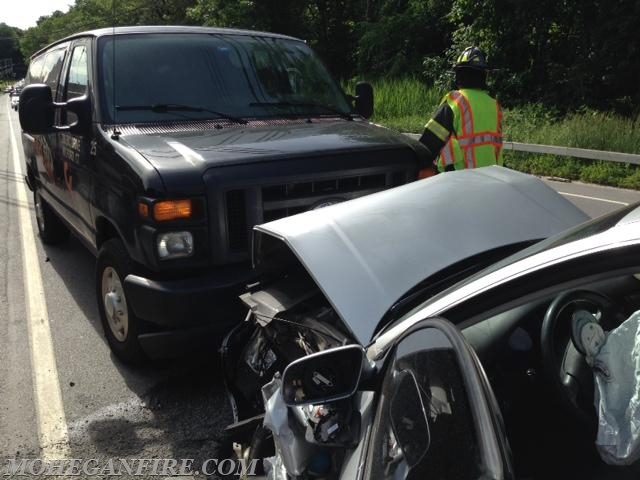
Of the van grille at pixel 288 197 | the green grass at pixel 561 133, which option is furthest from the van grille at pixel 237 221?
the green grass at pixel 561 133

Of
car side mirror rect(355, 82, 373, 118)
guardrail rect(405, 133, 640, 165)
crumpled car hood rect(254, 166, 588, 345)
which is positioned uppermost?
car side mirror rect(355, 82, 373, 118)

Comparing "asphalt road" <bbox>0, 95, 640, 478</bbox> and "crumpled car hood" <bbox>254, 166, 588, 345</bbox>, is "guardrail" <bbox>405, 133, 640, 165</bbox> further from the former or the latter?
"asphalt road" <bbox>0, 95, 640, 478</bbox>

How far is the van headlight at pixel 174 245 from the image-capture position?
3.32 meters

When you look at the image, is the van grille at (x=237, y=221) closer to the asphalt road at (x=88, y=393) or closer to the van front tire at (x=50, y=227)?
the asphalt road at (x=88, y=393)

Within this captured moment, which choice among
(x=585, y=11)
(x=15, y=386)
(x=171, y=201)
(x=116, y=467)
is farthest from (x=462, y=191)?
(x=585, y=11)

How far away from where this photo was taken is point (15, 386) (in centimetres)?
388

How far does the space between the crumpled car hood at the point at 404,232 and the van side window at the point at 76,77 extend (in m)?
2.53

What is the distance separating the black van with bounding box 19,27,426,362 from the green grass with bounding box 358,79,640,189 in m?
7.07

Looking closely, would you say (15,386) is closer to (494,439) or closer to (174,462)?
(174,462)

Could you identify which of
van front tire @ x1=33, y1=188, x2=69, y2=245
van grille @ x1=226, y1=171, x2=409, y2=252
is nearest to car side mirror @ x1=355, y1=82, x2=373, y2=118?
van grille @ x1=226, y1=171, x2=409, y2=252

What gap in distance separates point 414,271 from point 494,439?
1.01 m

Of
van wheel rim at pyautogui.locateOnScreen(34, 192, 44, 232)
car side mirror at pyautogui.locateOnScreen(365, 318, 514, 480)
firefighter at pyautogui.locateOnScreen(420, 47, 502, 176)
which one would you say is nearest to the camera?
car side mirror at pyautogui.locateOnScreen(365, 318, 514, 480)

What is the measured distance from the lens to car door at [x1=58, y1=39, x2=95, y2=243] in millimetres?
4243

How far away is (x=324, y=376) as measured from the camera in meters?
1.73
